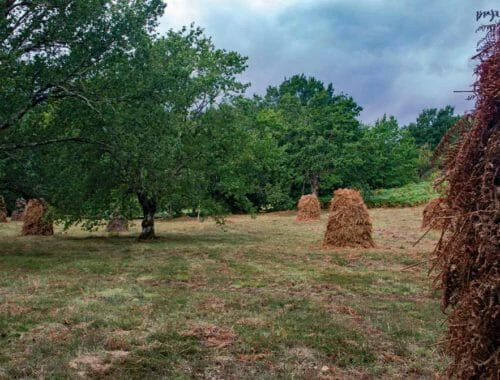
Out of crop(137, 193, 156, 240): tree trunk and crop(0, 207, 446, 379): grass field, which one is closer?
crop(0, 207, 446, 379): grass field

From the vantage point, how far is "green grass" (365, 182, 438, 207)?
28797 millimetres

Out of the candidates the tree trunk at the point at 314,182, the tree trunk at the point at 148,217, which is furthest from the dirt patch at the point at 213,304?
the tree trunk at the point at 314,182

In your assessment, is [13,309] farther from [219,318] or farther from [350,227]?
[350,227]

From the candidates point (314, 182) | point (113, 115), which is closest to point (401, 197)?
point (314, 182)

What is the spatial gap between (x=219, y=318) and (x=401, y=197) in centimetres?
2707

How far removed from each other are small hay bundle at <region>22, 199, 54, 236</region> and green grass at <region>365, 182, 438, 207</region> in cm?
2064

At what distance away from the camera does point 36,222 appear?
1584 cm

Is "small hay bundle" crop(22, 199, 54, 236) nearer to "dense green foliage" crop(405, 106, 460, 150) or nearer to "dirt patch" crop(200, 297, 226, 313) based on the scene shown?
"dirt patch" crop(200, 297, 226, 313)

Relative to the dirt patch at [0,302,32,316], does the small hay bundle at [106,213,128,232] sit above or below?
above

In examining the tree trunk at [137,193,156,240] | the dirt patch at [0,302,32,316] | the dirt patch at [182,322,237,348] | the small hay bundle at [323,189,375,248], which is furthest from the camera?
the tree trunk at [137,193,156,240]

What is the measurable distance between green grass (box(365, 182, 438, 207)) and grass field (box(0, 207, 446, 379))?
66.6 feet

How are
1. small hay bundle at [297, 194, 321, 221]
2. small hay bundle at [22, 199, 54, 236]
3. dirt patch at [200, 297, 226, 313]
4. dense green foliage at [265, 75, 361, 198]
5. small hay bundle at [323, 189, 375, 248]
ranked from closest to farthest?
dirt patch at [200, 297, 226, 313] < small hay bundle at [323, 189, 375, 248] < small hay bundle at [22, 199, 54, 236] < small hay bundle at [297, 194, 321, 221] < dense green foliage at [265, 75, 361, 198]

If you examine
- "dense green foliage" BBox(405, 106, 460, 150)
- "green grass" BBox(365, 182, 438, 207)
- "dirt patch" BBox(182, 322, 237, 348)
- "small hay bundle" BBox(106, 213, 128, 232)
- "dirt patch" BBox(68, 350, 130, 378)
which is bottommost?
"dirt patch" BBox(68, 350, 130, 378)

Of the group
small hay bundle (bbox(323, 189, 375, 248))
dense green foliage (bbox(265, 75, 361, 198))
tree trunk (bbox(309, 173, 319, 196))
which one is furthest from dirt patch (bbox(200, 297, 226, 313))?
tree trunk (bbox(309, 173, 319, 196))
